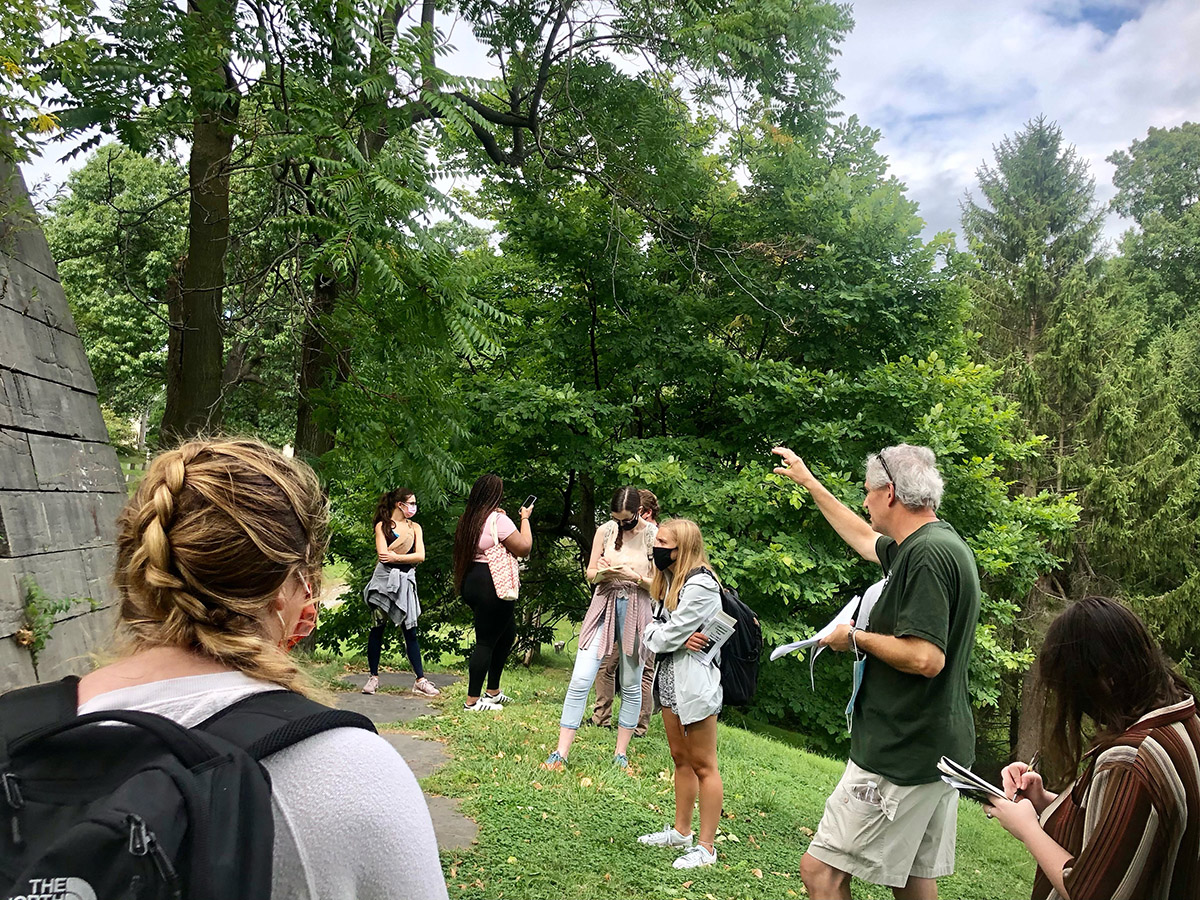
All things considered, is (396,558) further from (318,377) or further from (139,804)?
(139,804)

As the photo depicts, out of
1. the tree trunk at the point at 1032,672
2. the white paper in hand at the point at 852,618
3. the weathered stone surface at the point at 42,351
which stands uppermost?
the weathered stone surface at the point at 42,351

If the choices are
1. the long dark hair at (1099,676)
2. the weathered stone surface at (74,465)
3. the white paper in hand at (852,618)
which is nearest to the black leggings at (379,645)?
the weathered stone surface at (74,465)

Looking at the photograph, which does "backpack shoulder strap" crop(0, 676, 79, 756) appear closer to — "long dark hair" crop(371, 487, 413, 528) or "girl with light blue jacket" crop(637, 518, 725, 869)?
A: "girl with light blue jacket" crop(637, 518, 725, 869)

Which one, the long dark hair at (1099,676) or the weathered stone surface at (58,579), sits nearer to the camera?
the long dark hair at (1099,676)

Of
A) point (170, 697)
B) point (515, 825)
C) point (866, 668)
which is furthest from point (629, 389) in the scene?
point (170, 697)

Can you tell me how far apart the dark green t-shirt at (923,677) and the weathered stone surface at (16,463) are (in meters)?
4.39

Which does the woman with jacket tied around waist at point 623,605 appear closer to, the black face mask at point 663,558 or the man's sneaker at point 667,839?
the man's sneaker at point 667,839

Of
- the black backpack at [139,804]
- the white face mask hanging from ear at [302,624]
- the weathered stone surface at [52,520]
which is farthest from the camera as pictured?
the weathered stone surface at [52,520]

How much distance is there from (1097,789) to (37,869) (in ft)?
7.66

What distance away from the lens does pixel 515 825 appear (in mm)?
5320

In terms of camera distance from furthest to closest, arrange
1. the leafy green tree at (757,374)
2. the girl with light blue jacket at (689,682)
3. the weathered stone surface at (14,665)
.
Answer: the leafy green tree at (757,374) < the girl with light blue jacket at (689,682) < the weathered stone surface at (14,665)

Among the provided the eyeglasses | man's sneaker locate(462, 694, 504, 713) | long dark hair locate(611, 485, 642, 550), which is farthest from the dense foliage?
the eyeglasses

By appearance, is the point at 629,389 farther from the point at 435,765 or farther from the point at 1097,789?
the point at 1097,789

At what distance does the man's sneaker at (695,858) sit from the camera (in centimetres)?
498
